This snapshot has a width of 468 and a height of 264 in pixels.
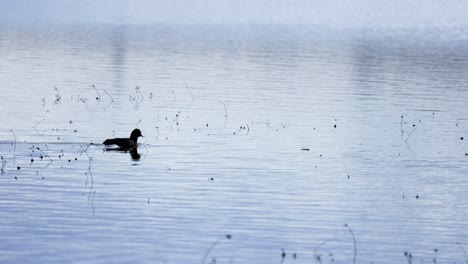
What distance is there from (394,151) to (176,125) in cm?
953

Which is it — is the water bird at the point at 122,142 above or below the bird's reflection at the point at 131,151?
above

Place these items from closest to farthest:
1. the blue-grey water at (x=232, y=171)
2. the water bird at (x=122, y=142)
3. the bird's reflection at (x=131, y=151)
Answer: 1. the blue-grey water at (x=232, y=171)
2. the bird's reflection at (x=131, y=151)
3. the water bird at (x=122, y=142)

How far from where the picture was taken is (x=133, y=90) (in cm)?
6009

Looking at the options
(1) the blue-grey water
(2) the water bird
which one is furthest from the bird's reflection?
(1) the blue-grey water

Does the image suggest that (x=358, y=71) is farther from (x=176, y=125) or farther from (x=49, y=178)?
(x=49, y=178)

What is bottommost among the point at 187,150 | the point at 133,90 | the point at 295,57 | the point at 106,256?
the point at 106,256

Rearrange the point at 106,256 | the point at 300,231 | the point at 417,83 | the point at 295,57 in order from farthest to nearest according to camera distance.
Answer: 1. the point at 295,57
2. the point at 417,83
3. the point at 300,231
4. the point at 106,256

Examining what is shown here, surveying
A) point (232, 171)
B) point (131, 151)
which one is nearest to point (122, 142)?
point (131, 151)

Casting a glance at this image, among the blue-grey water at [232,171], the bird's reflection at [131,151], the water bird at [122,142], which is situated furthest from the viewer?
the water bird at [122,142]

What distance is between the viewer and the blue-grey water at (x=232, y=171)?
24281 mm

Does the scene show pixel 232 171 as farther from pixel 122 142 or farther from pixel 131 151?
pixel 122 142

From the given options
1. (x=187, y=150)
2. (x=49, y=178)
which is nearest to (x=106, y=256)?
(x=49, y=178)

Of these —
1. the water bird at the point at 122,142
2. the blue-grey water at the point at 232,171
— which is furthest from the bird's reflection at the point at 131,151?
the blue-grey water at the point at 232,171

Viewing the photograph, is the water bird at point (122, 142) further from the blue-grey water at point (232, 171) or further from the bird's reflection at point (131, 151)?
the blue-grey water at point (232, 171)
